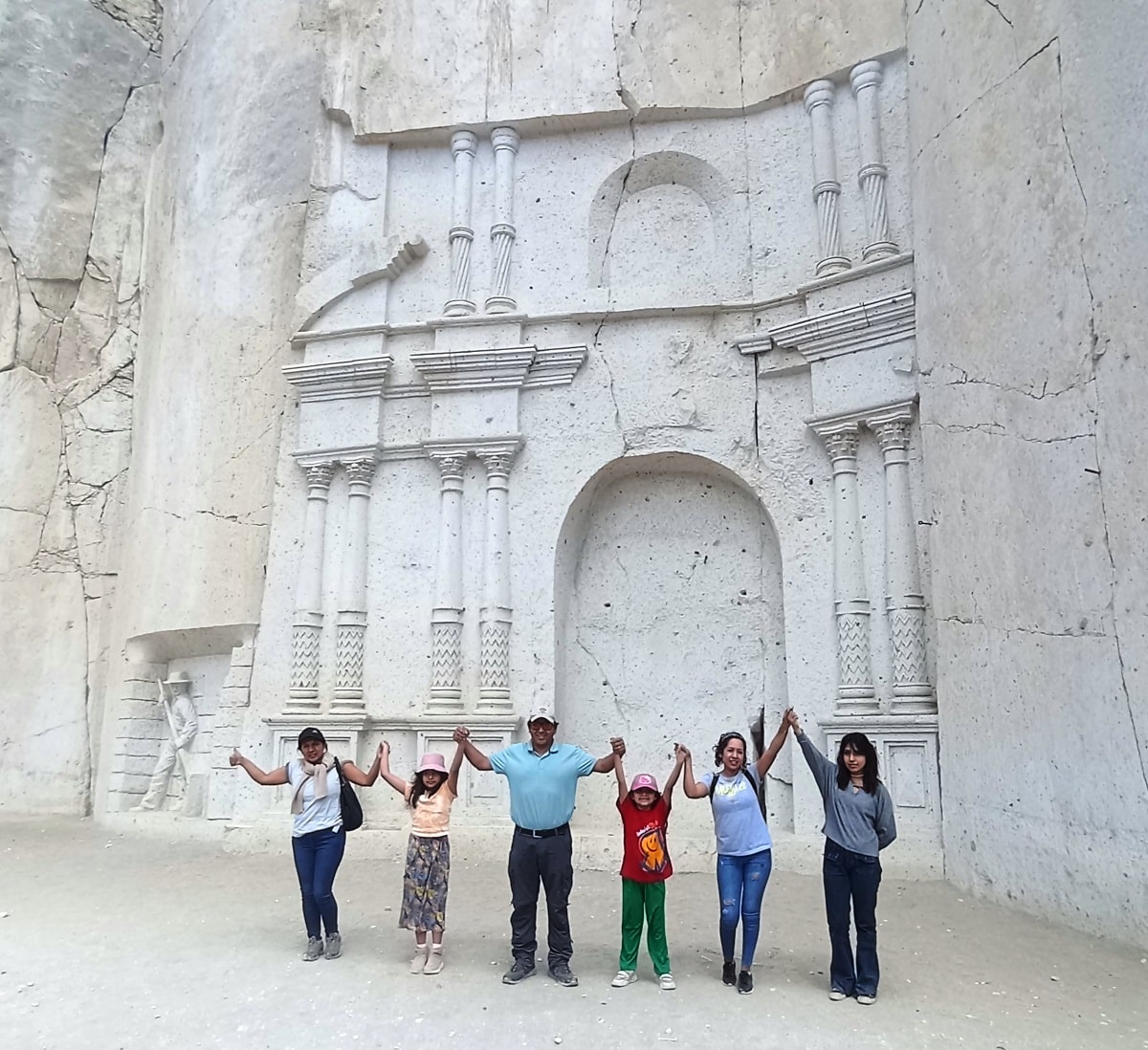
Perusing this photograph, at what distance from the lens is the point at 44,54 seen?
1187 centimetres

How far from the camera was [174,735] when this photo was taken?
1002 centimetres

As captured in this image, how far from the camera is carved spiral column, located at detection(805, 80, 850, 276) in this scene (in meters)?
8.49

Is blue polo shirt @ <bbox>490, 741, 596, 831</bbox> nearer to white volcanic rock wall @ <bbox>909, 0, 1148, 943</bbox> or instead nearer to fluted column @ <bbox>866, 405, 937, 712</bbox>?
white volcanic rock wall @ <bbox>909, 0, 1148, 943</bbox>

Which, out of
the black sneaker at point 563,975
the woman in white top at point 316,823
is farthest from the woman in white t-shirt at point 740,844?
the woman in white top at point 316,823

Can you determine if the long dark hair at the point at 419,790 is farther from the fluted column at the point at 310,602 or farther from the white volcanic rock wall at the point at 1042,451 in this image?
the fluted column at the point at 310,602

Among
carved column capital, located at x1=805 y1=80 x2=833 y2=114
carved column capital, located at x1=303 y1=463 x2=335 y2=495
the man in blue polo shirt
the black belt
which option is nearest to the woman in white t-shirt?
the man in blue polo shirt

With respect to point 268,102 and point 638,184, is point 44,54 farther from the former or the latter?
point 638,184

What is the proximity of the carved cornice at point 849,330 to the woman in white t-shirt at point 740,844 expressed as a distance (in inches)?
179

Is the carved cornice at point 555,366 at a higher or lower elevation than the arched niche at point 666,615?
higher

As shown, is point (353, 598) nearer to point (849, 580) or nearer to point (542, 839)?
point (849, 580)

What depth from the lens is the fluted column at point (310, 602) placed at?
8719 mm

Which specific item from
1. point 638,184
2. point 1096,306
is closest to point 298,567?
point 638,184

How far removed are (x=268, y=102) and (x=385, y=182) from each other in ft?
7.12

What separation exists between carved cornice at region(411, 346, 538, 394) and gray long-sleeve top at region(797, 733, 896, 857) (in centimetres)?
544
